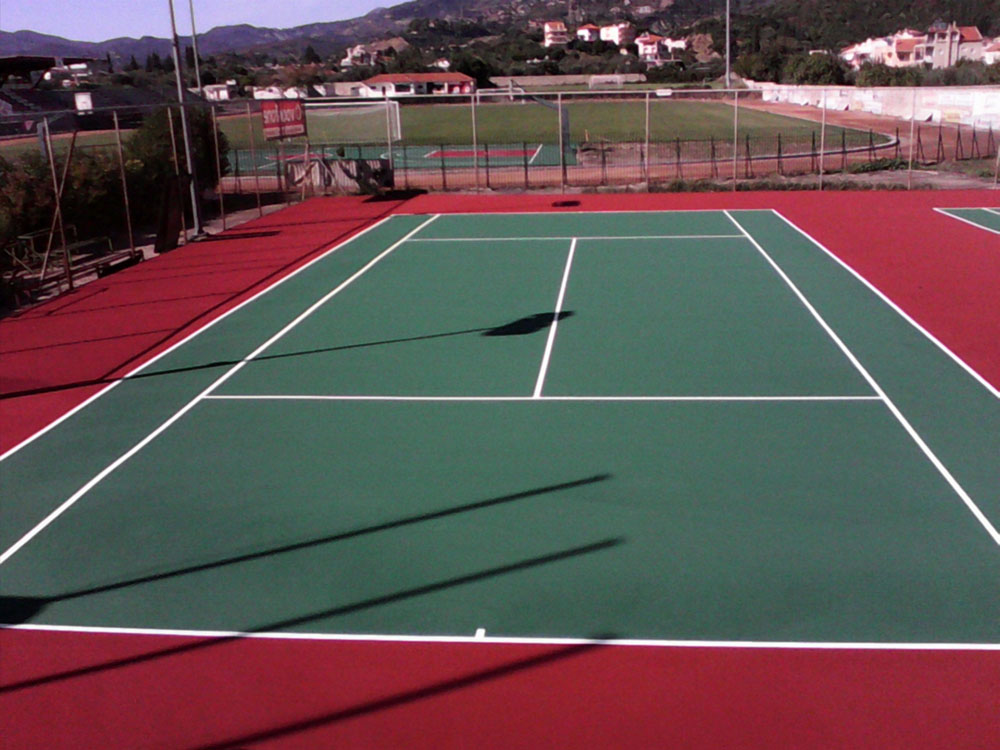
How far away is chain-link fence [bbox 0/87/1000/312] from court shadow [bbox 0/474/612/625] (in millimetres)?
10866

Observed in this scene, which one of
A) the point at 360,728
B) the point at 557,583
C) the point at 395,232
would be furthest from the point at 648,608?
the point at 395,232

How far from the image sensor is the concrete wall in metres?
46.9

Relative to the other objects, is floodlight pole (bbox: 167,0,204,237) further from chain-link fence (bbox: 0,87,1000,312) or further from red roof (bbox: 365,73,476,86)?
red roof (bbox: 365,73,476,86)

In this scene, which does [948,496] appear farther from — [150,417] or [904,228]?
[904,228]

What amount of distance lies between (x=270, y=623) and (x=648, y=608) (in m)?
3.03

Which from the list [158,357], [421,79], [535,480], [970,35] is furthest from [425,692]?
[970,35]

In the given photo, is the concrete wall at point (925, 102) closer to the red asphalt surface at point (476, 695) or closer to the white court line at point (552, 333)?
the white court line at point (552, 333)

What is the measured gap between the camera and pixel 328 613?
8148 millimetres

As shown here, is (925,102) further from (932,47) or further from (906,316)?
(932,47)

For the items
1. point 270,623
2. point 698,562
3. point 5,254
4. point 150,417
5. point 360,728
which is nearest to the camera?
point 360,728

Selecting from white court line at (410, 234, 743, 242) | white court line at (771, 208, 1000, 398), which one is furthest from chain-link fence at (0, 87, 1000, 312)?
white court line at (771, 208, 1000, 398)

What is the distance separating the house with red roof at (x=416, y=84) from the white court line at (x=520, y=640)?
114m

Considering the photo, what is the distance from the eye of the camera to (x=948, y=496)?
32.5ft

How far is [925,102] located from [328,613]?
57600 mm
